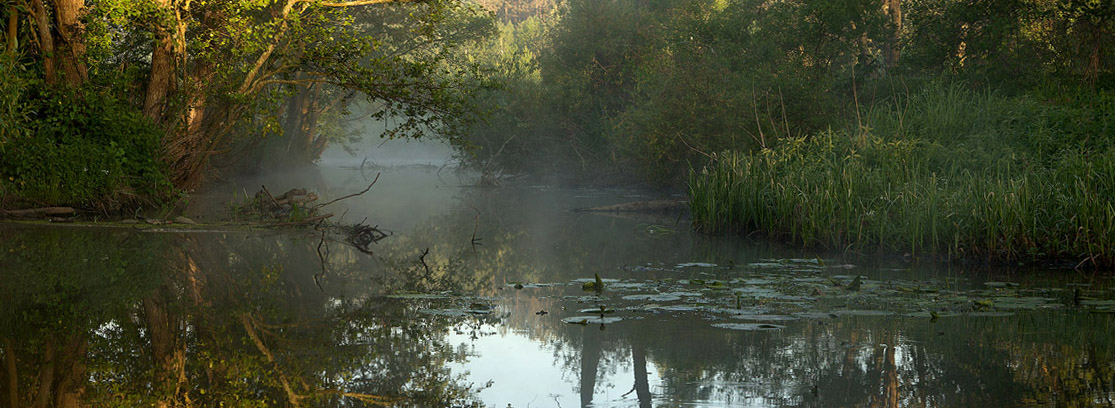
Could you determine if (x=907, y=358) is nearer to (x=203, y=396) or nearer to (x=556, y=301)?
(x=556, y=301)

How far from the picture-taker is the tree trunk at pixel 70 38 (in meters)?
16.3

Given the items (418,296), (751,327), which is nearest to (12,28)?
(418,296)

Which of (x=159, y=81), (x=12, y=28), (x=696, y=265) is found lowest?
(x=696, y=265)

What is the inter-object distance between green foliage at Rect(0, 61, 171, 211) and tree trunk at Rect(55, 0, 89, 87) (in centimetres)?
45

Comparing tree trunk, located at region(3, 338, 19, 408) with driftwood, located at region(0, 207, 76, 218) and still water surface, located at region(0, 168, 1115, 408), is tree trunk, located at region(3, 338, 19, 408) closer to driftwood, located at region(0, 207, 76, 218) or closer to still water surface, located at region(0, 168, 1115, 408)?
still water surface, located at region(0, 168, 1115, 408)

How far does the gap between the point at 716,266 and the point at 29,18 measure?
1219 centimetres

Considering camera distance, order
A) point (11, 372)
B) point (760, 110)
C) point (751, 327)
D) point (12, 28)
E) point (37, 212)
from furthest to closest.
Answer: point (760, 110), point (12, 28), point (37, 212), point (751, 327), point (11, 372)

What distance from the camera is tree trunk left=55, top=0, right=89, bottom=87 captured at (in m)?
16.3

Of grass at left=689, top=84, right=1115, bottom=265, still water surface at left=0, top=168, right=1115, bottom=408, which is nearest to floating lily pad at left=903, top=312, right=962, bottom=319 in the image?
still water surface at left=0, top=168, right=1115, bottom=408

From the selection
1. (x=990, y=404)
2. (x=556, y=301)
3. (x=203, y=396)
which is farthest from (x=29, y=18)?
(x=990, y=404)

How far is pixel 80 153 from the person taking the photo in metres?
15.9

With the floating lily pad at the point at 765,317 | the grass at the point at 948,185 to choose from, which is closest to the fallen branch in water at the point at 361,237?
the grass at the point at 948,185

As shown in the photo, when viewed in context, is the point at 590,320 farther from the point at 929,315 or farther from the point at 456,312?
the point at 929,315

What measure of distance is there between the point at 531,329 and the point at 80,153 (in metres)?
11.4
